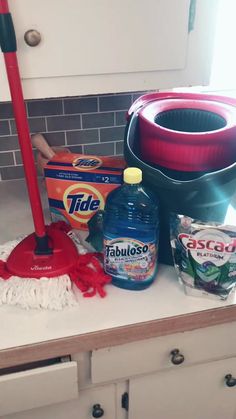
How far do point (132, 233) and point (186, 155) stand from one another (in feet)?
0.57

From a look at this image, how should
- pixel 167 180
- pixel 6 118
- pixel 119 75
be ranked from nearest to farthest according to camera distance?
pixel 167 180
pixel 119 75
pixel 6 118

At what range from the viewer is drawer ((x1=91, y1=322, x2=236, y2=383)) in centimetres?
81

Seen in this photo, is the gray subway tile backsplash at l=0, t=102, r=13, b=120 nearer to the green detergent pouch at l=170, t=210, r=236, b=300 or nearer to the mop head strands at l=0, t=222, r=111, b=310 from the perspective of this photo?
the mop head strands at l=0, t=222, r=111, b=310

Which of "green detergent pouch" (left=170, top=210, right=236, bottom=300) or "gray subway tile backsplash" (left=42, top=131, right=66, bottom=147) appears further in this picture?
"gray subway tile backsplash" (left=42, top=131, right=66, bottom=147)

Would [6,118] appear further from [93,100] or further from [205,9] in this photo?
[205,9]

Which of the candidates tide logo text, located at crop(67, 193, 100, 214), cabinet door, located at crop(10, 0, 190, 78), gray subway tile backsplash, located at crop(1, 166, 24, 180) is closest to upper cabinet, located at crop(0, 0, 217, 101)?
cabinet door, located at crop(10, 0, 190, 78)

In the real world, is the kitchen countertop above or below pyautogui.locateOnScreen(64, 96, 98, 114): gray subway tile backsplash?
below

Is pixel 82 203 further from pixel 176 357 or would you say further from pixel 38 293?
pixel 176 357

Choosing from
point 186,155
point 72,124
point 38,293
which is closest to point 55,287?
point 38,293

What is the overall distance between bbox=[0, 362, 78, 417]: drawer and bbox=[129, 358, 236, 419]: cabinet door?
0.53 feet

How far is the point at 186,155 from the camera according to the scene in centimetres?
75

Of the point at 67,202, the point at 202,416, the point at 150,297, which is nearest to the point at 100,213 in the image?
the point at 67,202

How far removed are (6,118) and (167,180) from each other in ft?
2.01

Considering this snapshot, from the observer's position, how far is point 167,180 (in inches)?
28.7
